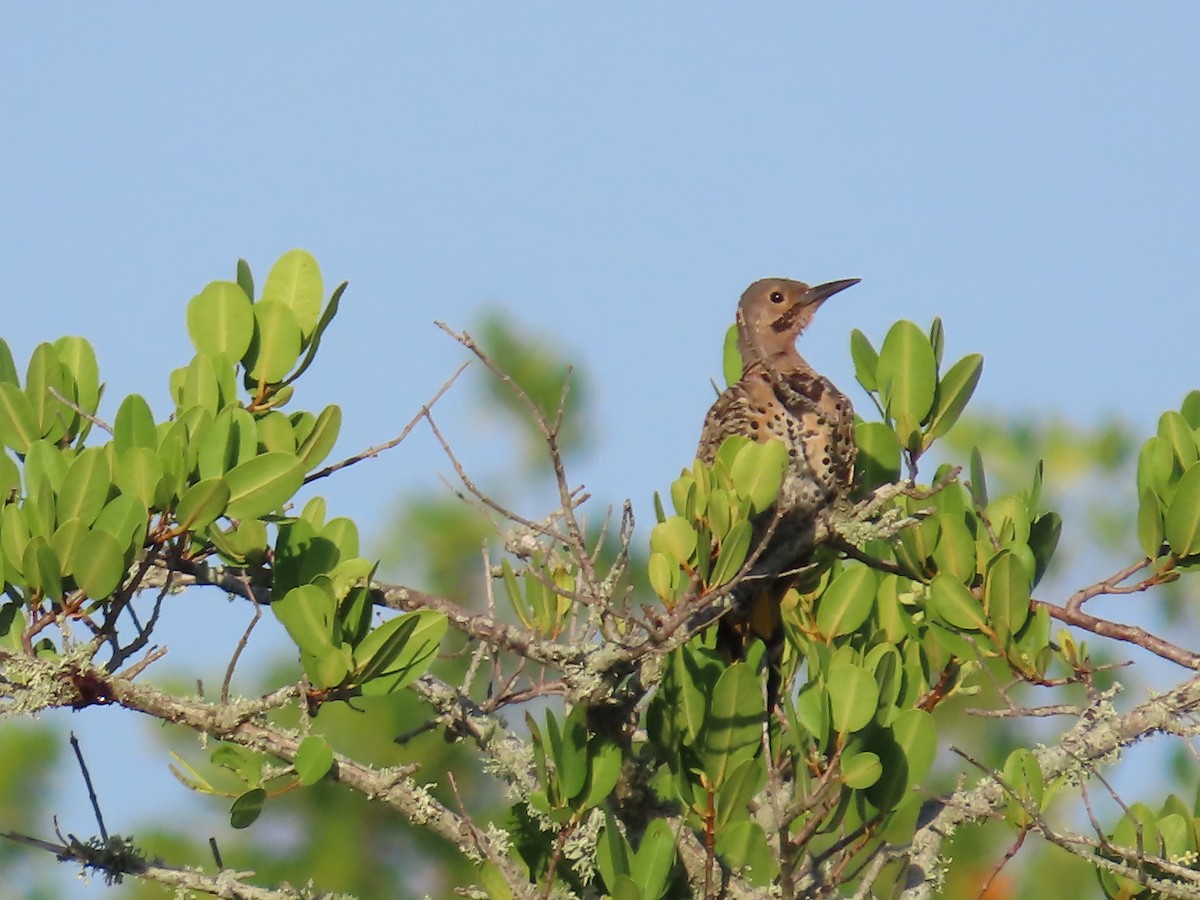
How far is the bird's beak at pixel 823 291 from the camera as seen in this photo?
5312mm

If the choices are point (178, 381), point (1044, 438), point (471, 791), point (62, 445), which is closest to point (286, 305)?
point (178, 381)

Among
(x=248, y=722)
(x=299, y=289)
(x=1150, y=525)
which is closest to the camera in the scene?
(x=248, y=722)

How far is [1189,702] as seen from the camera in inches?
109

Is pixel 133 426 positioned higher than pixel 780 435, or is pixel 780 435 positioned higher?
pixel 780 435

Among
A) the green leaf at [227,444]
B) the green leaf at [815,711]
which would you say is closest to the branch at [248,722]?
the green leaf at [227,444]

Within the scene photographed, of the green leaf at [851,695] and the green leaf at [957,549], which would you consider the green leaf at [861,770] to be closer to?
the green leaf at [851,695]

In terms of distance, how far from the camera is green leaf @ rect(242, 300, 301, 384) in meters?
2.87

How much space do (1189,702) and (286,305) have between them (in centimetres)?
177

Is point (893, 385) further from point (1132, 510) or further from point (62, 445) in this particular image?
point (1132, 510)

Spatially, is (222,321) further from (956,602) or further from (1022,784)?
(1022,784)

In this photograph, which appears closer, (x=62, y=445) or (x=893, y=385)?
(x=62, y=445)

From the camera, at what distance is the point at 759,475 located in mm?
2715

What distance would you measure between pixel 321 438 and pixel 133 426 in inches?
13.5

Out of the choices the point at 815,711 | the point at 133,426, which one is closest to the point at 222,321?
the point at 133,426
